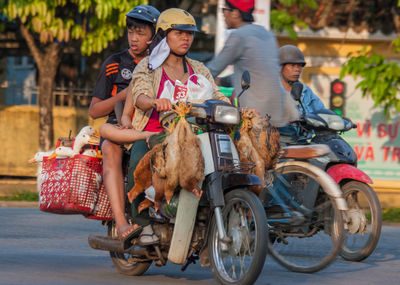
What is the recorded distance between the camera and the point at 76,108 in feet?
65.0

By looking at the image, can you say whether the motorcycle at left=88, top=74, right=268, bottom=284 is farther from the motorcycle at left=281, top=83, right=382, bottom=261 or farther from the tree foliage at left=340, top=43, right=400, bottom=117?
the tree foliage at left=340, top=43, right=400, bottom=117

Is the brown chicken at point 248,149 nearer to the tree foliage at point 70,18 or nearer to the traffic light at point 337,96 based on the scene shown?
the tree foliage at point 70,18

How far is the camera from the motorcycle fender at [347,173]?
7641 mm

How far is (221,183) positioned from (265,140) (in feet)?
2.16

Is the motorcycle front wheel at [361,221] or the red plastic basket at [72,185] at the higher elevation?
the red plastic basket at [72,185]

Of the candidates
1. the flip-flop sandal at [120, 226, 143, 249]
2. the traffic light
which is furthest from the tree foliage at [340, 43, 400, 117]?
the flip-flop sandal at [120, 226, 143, 249]

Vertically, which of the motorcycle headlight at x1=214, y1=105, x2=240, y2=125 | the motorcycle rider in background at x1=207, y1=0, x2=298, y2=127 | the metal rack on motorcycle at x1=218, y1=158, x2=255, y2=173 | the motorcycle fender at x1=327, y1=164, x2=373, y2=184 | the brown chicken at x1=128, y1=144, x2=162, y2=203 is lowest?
the motorcycle fender at x1=327, y1=164, x2=373, y2=184

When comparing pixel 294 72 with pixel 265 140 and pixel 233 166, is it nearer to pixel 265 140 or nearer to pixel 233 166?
pixel 265 140

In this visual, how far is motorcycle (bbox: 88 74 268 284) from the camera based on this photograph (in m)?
5.43

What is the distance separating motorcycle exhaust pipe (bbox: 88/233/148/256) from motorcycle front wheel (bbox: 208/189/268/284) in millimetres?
570

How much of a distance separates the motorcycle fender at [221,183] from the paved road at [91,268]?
3.01 feet

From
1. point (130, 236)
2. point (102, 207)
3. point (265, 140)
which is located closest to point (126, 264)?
point (102, 207)

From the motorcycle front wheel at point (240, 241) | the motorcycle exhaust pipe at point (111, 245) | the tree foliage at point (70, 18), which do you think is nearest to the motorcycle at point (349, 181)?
the motorcycle exhaust pipe at point (111, 245)

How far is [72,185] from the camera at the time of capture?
6.37 m
